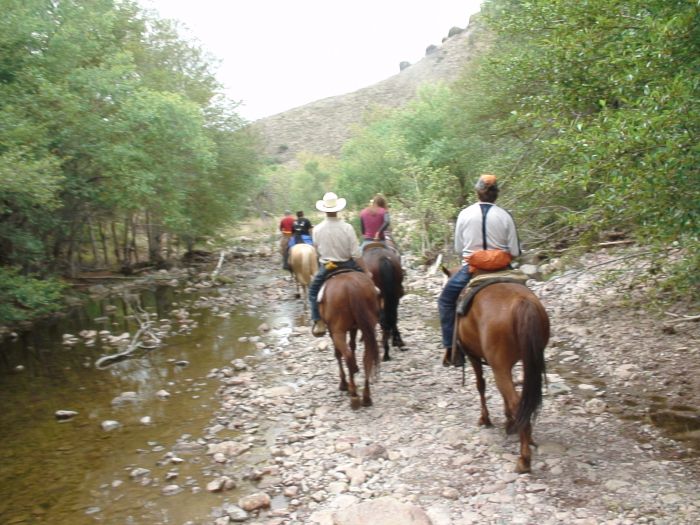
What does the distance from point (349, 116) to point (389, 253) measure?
91.4 m

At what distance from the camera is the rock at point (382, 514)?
4594 mm

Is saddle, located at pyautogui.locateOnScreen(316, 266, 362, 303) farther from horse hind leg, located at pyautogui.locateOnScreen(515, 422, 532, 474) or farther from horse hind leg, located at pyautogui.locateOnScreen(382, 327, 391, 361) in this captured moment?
horse hind leg, located at pyautogui.locateOnScreen(515, 422, 532, 474)

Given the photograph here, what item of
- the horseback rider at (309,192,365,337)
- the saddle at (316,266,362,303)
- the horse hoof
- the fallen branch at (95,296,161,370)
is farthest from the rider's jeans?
the fallen branch at (95,296,161,370)

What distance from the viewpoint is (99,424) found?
793cm

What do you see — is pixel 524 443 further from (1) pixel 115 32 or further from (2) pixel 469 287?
(1) pixel 115 32

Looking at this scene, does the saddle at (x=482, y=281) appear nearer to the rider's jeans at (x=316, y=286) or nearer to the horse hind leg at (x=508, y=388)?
the horse hind leg at (x=508, y=388)

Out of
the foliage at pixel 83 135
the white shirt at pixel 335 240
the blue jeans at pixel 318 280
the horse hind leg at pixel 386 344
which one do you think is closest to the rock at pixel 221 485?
the blue jeans at pixel 318 280

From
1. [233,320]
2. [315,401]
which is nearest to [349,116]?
[233,320]

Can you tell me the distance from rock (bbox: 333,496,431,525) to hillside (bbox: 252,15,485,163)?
8047cm

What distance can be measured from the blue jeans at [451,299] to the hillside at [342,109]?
258ft

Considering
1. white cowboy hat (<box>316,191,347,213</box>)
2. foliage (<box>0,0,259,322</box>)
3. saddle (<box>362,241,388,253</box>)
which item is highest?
foliage (<box>0,0,259,322</box>)

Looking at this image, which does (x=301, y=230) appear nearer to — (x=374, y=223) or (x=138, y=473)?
(x=374, y=223)

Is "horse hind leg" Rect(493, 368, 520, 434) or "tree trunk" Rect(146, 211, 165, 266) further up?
"tree trunk" Rect(146, 211, 165, 266)

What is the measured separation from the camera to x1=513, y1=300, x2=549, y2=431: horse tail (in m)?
4.87
